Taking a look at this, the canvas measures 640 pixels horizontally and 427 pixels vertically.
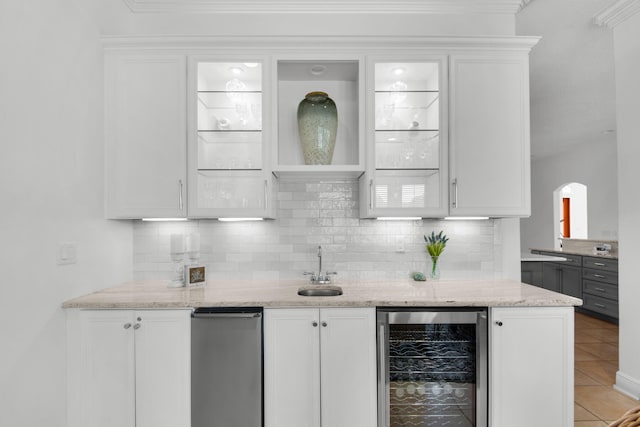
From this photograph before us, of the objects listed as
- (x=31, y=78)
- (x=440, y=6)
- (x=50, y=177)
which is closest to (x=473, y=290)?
(x=440, y=6)

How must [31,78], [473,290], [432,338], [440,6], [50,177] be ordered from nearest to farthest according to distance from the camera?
[31,78] < [50,177] < [432,338] < [473,290] < [440,6]

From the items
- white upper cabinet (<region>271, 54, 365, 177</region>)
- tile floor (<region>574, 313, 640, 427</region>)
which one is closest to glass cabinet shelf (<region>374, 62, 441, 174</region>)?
white upper cabinet (<region>271, 54, 365, 177</region>)

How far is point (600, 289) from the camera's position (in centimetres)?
520

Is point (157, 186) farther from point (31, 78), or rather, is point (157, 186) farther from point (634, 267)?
point (634, 267)

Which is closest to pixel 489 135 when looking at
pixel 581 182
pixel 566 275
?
pixel 566 275

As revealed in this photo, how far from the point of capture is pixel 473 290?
7.54ft

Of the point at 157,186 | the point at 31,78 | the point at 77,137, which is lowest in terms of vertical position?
the point at 157,186

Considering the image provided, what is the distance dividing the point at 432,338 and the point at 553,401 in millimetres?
766

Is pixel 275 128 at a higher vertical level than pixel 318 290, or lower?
higher

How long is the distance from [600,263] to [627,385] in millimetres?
2934

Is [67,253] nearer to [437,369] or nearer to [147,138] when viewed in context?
[147,138]

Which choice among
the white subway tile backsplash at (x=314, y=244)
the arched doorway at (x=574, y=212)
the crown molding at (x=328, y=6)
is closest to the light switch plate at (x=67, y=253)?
the white subway tile backsplash at (x=314, y=244)

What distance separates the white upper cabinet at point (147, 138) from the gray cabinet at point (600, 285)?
5.74 metres

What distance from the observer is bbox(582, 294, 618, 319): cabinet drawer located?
16.0 feet
